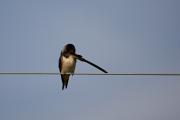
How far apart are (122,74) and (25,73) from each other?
1.46m

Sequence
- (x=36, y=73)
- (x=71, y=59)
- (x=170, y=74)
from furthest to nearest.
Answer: (x=71, y=59) → (x=36, y=73) → (x=170, y=74)

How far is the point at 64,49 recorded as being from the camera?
16375 mm

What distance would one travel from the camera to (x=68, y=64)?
15.8m

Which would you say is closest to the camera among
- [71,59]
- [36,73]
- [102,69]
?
[36,73]

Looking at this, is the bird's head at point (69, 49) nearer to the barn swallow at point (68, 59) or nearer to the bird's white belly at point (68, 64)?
the barn swallow at point (68, 59)

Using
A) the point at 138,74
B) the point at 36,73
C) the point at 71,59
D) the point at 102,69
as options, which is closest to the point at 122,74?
the point at 138,74

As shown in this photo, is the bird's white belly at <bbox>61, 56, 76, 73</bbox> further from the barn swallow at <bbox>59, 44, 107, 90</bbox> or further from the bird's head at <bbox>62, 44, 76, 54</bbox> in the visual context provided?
the bird's head at <bbox>62, 44, 76, 54</bbox>

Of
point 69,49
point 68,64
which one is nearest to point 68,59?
point 68,64

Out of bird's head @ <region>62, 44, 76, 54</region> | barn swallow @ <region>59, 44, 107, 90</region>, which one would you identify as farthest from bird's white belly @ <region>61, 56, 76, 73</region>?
bird's head @ <region>62, 44, 76, 54</region>

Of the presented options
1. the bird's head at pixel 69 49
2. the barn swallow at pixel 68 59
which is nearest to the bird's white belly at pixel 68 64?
the barn swallow at pixel 68 59

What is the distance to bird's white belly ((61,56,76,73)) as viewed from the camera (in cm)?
1579

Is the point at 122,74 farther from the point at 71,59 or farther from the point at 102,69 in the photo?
the point at 71,59

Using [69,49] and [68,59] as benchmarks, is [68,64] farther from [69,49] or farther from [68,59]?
[69,49]

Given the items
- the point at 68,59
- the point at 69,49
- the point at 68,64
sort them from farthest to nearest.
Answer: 1. the point at 69,49
2. the point at 68,59
3. the point at 68,64
